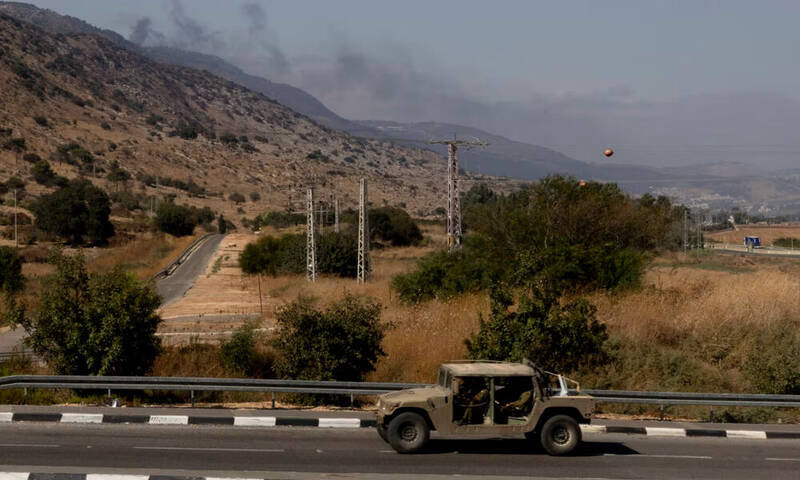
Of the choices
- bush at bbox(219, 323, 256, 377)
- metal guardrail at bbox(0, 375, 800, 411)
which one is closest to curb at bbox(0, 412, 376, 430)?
metal guardrail at bbox(0, 375, 800, 411)

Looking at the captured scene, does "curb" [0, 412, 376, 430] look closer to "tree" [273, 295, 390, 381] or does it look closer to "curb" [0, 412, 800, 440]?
"curb" [0, 412, 800, 440]

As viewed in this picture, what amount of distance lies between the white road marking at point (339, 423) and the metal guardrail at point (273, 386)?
5.20ft

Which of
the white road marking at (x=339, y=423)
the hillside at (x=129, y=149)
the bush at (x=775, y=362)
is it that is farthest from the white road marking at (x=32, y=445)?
the hillside at (x=129, y=149)

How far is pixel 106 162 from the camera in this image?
128 meters

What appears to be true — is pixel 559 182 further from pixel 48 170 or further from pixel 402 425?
pixel 48 170

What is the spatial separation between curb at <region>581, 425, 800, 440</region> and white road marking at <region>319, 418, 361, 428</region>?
4370 millimetres

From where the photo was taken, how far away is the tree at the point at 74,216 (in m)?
82.1

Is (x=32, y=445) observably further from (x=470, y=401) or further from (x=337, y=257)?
(x=337, y=257)

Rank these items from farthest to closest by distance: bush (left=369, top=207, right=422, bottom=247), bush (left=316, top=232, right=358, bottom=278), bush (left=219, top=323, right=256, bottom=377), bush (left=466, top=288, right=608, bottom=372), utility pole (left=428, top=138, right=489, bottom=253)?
bush (left=369, top=207, right=422, bottom=247) < bush (left=316, top=232, right=358, bottom=278) < utility pole (left=428, top=138, right=489, bottom=253) < bush (left=219, top=323, right=256, bottom=377) < bush (left=466, top=288, right=608, bottom=372)

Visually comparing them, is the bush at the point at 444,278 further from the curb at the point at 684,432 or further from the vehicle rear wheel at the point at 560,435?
the vehicle rear wheel at the point at 560,435

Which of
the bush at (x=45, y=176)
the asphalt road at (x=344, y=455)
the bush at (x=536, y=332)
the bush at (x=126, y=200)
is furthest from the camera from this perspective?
the bush at (x=126, y=200)

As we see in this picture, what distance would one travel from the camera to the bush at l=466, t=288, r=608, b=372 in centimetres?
1992

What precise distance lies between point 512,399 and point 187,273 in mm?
56514

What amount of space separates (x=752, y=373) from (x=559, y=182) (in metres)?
17.6
